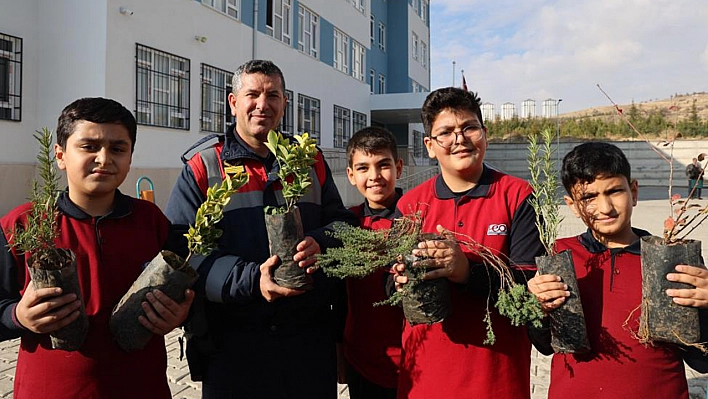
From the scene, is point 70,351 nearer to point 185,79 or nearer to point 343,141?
point 185,79

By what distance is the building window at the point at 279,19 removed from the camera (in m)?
17.7

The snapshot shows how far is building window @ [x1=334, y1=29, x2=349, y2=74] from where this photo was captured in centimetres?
2273

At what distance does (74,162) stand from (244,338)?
1057mm

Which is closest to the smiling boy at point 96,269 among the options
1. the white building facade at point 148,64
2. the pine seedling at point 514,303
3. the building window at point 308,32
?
the pine seedling at point 514,303

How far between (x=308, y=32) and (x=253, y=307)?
63.6 feet

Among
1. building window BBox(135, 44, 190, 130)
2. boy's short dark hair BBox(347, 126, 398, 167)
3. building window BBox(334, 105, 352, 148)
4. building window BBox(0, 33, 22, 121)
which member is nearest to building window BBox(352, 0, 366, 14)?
building window BBox(334, 105, 352, 148)

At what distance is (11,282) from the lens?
1987 millimetres

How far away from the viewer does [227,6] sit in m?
15.3

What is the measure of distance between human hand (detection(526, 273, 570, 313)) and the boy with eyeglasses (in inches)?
5.9

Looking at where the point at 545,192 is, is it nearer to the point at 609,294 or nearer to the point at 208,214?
the point at 609,294

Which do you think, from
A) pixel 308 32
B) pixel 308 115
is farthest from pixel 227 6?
pixel 308 115

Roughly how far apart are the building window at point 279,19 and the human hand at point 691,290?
681 inches

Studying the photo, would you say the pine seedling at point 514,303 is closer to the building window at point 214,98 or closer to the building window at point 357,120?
the building window at point 214,98

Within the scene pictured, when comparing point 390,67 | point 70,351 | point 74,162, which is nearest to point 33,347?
point 70,351
